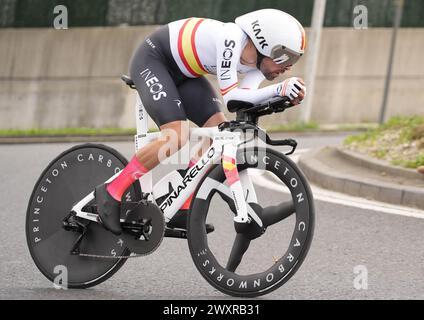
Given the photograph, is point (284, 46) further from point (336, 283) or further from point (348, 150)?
point (348, 150)

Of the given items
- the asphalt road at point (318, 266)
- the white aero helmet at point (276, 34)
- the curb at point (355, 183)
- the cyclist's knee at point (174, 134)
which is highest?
the white aero helmet at point (276, 34)

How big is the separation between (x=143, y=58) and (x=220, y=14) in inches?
507

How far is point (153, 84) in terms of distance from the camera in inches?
244

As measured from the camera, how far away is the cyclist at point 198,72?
589 centimetres

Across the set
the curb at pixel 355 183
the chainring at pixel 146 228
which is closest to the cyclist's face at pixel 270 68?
the chainring at pixel 146 228

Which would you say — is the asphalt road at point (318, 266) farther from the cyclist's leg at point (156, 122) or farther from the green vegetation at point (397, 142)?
the green vegetation at point (397, 142)

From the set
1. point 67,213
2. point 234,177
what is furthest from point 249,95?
point 67,213

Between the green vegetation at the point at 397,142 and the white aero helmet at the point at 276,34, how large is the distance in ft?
15.1

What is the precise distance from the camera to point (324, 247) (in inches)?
309

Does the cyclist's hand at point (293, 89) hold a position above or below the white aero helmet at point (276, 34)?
below

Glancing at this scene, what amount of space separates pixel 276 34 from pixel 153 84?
0.78 meters

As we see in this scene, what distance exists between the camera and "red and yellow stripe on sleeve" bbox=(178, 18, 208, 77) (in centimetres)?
616

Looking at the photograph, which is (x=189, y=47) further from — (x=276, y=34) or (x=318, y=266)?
(x=318, y=266)
